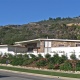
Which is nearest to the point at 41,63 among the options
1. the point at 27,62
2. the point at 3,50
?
the point at 27,62

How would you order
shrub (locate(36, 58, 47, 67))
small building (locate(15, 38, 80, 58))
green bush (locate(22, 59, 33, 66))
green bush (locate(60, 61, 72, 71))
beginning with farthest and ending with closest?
1. small building (locate(15, 38, 80, 58))
2. green bush (locate(22, 59, 33, 66))
3. shrub (locate(36, 58, 47, 67))
4. green bush (locate(60, 61, 72, 71))

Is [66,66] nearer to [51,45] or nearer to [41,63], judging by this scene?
[41,63]

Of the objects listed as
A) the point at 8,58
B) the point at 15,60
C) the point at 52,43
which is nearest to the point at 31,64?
the point at 15,60

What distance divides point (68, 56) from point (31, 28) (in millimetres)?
66640

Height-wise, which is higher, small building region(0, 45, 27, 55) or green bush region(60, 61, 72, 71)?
small building region(0, 45, 27, 55)

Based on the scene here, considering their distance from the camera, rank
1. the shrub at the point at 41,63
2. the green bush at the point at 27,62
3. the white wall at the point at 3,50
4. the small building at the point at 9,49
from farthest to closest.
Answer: the white wall at the point at 3,50 < the small building at the point at 9,49 < the green bush at the point at 27,62 < the shrub at the point at 41,63

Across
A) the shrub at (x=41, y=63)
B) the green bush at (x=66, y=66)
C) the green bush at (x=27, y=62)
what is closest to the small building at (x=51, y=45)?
the green bush at (x=27, y=62)

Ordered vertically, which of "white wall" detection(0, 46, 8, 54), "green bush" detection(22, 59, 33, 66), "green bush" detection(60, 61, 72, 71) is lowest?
"green bush" detection(60, 61, 72, 71)

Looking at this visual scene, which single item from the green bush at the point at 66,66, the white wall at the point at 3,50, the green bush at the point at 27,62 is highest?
the white wall at the point at 3,50

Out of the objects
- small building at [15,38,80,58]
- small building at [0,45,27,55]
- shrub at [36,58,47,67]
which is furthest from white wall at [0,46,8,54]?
shrub at [36,58,47,67]

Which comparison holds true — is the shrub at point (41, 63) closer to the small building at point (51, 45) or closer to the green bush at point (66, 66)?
the small building at point (51, 45)

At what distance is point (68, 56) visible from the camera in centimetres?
4250

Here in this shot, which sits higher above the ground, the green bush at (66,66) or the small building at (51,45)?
the small building at (51,45)

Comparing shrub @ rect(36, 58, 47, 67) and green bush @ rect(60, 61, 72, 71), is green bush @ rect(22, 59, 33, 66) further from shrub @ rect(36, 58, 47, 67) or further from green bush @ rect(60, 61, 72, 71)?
green bush @ rect(60, 61, 72, 71)
